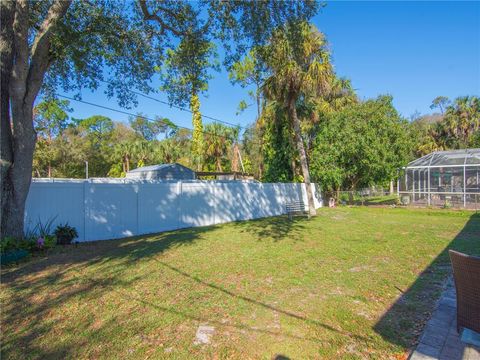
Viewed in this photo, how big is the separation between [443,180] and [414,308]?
19.1m

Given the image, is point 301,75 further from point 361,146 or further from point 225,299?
point 225,299

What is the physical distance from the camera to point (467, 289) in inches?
122

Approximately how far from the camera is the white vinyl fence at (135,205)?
8.07m

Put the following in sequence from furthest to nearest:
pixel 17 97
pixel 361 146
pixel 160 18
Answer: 1. pixel 361 146
2. pixel 160 18
3. pixel 17 97

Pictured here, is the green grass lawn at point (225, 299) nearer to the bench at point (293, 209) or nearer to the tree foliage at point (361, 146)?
the bench at point (293, 209)

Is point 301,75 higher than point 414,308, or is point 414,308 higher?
point 301,75

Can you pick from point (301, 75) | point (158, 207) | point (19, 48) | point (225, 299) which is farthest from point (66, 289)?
point (301, 75)

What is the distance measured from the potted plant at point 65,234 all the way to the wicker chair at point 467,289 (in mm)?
8383

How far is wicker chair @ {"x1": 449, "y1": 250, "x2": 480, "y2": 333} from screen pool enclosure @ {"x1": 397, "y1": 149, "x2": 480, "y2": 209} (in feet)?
53.8

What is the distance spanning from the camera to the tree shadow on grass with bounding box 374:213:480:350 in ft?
10.9

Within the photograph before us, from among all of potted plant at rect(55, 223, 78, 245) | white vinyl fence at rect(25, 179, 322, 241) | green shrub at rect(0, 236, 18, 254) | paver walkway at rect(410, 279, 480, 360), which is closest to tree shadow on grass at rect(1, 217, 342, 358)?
potted plant at rect(55, 223, 78, 245)

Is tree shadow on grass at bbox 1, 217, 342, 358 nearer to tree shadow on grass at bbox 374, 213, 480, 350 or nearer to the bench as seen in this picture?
tree shadow on grass at bbox 374, 213, 480, 350

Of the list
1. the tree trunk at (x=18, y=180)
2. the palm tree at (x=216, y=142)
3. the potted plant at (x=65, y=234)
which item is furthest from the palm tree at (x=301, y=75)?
the palm tree at (x=216, y=142)

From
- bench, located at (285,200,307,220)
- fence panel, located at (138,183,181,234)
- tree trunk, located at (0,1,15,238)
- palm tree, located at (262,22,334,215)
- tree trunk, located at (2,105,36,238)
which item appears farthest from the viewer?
bench, located at (285,200,307,220)
